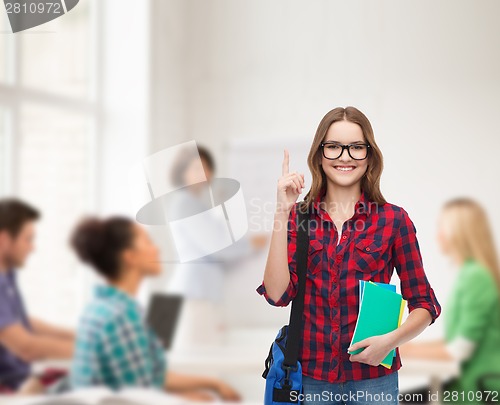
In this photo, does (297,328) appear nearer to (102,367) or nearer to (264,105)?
(102,367)

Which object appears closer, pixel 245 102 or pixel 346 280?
pixel 346 280

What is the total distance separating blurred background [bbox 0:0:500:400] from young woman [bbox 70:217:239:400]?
0.46 ft

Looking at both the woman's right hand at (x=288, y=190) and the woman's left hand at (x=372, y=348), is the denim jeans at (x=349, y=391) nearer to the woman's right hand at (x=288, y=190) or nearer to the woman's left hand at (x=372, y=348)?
the woman's left hand at (x=372, y=348)

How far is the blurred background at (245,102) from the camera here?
2025mm

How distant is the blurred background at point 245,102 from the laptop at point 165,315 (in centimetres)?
13

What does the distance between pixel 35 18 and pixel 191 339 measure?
1058 millimetres

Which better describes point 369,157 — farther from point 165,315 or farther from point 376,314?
point 165,315

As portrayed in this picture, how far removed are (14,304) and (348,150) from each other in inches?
47.2

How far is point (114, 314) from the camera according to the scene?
182cm

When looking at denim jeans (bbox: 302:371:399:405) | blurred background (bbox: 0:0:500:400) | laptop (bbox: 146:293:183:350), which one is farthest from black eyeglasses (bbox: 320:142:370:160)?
laptop (bbox: 146:293:183:350)

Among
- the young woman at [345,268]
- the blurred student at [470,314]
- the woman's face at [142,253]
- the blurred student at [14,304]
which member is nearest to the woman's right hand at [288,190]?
the young woman at [345,268]

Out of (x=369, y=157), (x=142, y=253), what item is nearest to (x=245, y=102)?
(x=142, y=253)

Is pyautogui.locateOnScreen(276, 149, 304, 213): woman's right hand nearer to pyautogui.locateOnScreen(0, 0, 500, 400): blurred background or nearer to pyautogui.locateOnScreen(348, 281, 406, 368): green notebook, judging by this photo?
pyautogui.locateOnScreen(348, 281, 406, 368): green notebook

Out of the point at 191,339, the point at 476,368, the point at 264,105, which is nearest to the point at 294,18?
the point at 264,105
